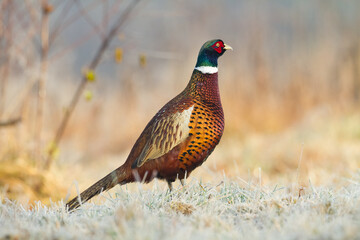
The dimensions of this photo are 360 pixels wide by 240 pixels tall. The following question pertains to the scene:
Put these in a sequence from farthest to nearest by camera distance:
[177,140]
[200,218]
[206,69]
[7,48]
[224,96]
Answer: [224,96]
[7,48]
[206,69]
[177,140]
[200,218]

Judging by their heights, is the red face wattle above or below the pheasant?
above

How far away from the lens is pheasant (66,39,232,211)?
3.04 m

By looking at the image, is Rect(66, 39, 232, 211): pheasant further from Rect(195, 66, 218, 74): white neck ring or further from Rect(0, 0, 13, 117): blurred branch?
Rect(0, 0, 13, 117): blurred branch

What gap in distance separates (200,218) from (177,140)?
783 millimetres

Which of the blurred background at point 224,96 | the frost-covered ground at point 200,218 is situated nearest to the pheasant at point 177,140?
the frost-covered ground at point 200,218

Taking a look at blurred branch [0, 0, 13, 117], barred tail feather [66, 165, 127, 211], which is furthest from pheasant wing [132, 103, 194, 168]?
blurred branch [0, 0, 13, 117]

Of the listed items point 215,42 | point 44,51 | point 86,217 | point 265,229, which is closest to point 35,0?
point 44,51

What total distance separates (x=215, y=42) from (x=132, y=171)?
1.04m

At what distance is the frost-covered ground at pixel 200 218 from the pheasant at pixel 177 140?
149mm

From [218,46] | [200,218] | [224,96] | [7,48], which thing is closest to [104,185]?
[200,218]

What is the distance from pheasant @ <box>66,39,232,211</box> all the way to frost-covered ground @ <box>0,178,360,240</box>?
5.8 inches

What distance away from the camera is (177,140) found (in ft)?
10.0

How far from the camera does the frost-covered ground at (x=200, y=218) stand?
210 cm

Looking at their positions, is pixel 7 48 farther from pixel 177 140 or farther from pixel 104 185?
pixel 177 140
